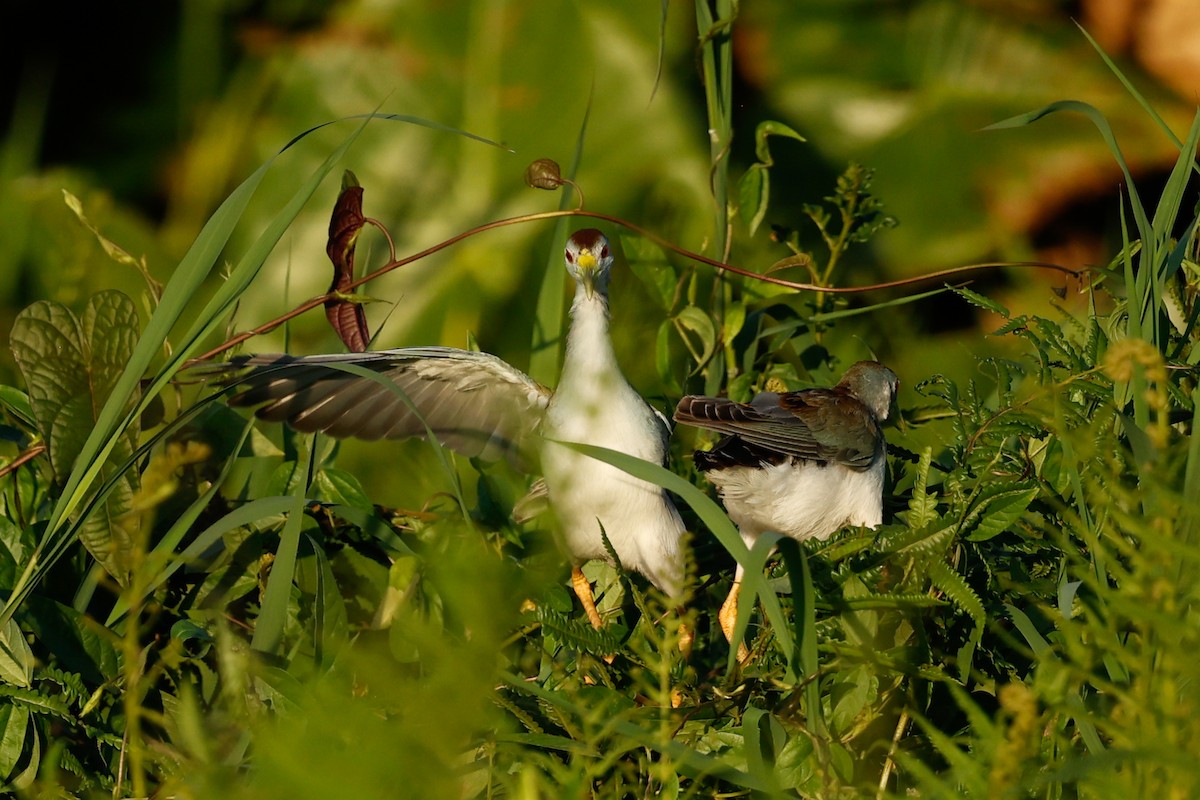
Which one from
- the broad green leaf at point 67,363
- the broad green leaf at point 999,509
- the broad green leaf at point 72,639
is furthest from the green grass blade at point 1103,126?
the broad green leaf at point 72,639

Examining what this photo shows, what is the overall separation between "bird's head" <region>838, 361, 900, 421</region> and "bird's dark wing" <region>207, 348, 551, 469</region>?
2.08 ft

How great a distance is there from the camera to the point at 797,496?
272cm

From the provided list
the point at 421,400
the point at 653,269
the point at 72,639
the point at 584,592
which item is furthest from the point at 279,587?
the point at 653,269

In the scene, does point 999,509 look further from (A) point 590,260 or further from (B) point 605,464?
(A) point 590,260

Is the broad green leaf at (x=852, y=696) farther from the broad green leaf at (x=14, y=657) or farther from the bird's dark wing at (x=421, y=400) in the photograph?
the broad green leaf at (x=14, y=657)

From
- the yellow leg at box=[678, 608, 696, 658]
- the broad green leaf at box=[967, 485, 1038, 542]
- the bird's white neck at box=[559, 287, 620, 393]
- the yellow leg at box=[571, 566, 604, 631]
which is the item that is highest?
the broad green leaf at box=[967, 485, 1038, 542]

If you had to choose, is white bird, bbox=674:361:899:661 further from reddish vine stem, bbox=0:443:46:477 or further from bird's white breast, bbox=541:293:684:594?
reddish vine stem, bbox=0:443:46:477

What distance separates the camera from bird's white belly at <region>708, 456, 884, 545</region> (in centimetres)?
262

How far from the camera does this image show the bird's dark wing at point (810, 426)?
2465 millimetres

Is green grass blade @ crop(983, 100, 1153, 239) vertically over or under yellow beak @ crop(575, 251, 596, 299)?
over

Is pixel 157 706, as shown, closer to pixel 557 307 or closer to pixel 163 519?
pixel 163 519

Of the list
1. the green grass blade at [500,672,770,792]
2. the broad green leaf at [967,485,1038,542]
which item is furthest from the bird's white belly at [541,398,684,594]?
the broad green leaf at [967,485,1038,542]

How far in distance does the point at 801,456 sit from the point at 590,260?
568mm

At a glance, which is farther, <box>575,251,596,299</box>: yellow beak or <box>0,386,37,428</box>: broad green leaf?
<box>575,251,596,299</box>: yellow beak
